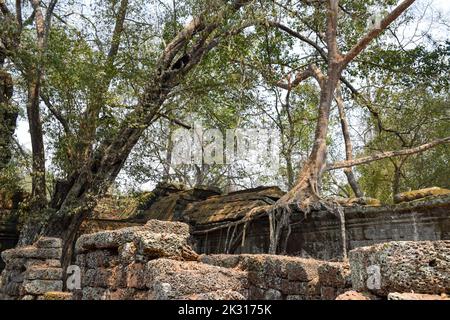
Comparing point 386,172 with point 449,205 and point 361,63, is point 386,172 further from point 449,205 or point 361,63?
point 449,205

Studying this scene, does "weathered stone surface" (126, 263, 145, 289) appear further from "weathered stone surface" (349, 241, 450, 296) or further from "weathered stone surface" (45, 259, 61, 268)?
"weathered stone surface" (45, 259, 61, 268)

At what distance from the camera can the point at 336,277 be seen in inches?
183

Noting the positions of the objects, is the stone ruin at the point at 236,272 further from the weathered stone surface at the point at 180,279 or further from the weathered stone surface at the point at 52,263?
the weathered stone surface at the point at 52,263

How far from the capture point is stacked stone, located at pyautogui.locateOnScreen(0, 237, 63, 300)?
753 cm

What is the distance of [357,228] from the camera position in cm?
905

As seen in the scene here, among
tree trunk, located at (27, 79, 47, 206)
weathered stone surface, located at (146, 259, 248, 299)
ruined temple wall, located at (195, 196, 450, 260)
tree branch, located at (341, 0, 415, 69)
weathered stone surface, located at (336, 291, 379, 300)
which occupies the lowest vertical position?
weathered stone surface, located at (336, 291, 379, 300)

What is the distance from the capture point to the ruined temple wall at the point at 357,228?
786 centimetres

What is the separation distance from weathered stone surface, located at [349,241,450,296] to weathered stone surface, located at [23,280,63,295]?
244 inches

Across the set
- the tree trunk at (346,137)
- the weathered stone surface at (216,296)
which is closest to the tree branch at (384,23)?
the tree trunk at (346,137)

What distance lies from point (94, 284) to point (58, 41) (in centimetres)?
833

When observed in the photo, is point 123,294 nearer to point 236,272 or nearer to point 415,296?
point 236,272

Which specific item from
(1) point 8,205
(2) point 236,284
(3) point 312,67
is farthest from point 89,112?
(2) point 236,284

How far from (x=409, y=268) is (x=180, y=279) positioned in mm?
1794

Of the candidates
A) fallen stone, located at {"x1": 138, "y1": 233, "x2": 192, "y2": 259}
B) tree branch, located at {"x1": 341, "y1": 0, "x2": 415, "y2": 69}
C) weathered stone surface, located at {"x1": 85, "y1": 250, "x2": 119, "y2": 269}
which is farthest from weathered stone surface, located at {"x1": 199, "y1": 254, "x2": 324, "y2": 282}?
tree branch, located at {"x1": 341, "y1": 0, "x2": 415, "y2": 69}
